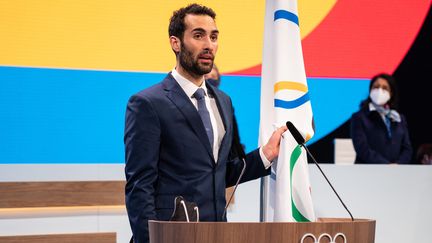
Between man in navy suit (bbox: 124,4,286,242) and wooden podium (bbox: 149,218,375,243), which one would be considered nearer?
wooden podium (bbox: 149,218,375,243)

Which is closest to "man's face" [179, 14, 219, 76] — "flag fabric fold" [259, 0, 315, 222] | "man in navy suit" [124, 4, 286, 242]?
"man in navy suit" [124, 4, 286, 242]

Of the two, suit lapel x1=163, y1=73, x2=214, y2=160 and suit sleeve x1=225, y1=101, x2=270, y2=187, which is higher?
suit lapel x1=163, y1=73, x2=214, y2=160

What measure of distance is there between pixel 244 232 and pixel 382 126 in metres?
3.67

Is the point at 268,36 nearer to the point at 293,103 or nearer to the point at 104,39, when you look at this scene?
the point at 293,103

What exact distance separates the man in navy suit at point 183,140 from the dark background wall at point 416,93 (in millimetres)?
4565

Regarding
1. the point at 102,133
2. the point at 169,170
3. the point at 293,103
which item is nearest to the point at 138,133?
the point at 169,170

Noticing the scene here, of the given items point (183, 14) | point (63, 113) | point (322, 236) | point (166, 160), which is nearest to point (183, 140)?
point (166, 160)

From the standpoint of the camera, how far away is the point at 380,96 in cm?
570

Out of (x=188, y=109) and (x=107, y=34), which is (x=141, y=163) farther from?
(x=107, y=34)

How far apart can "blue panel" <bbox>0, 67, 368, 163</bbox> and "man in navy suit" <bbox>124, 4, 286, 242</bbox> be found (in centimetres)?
315

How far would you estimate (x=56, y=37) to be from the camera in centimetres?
578

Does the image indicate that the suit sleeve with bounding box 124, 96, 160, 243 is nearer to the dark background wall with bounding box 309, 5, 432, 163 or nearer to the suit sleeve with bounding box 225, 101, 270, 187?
the suit sleeve with bounding box 225, 101, 270, 187

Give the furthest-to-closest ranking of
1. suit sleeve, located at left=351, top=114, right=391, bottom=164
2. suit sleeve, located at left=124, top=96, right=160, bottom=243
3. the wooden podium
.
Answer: suit sleeve, located at left=351, top=114, right=391, bottom=164 → suit sleeve, located at left=124, top=96, right=160, bottom=243 → the wooden podium

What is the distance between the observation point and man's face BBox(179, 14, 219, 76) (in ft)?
8.64
